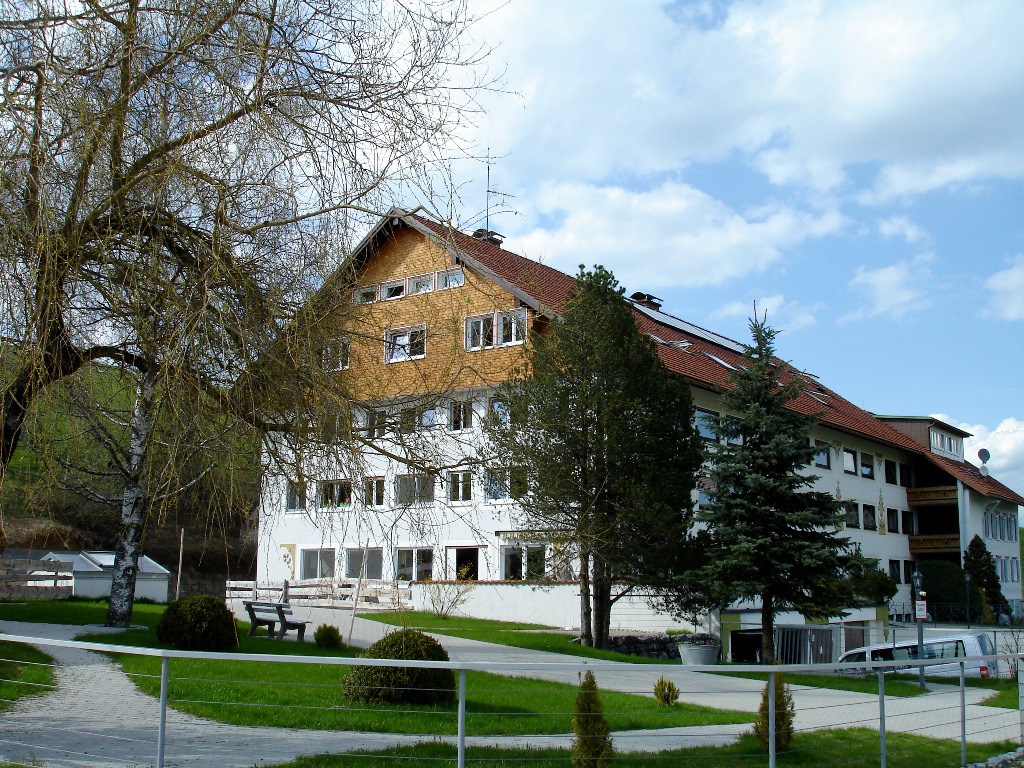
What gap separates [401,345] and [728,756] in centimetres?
459

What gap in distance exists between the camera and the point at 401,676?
12.0 meters

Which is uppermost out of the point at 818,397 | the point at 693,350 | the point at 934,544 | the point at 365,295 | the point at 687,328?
the point at 687,328

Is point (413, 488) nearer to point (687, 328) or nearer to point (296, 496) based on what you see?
point (296, 496)

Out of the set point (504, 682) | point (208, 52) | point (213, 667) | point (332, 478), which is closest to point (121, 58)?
point (208, 52)

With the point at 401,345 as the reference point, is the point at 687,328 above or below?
above

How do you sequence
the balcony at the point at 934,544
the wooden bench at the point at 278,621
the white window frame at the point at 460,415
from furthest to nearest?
1. the balcony at the point at 934,544
2. the wooden bench at the point at 278,621
3. the white window frame at the point at 460,415

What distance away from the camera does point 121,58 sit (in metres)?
7.27

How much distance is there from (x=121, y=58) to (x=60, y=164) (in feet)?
2.86

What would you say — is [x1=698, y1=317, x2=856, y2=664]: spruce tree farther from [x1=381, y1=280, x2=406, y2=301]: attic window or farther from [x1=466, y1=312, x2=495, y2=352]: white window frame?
[x1=381, y1=280, x2=406, y2=301]: attic window

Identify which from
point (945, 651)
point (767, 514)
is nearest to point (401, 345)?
point (767, 514)

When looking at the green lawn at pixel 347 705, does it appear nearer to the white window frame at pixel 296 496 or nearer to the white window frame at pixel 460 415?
the white window frame at pixel 296 496

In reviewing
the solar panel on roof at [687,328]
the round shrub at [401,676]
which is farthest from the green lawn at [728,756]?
the solar panel on roof at [687,328]

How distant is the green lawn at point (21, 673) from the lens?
11225mm

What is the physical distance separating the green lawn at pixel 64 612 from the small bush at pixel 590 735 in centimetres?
1316
